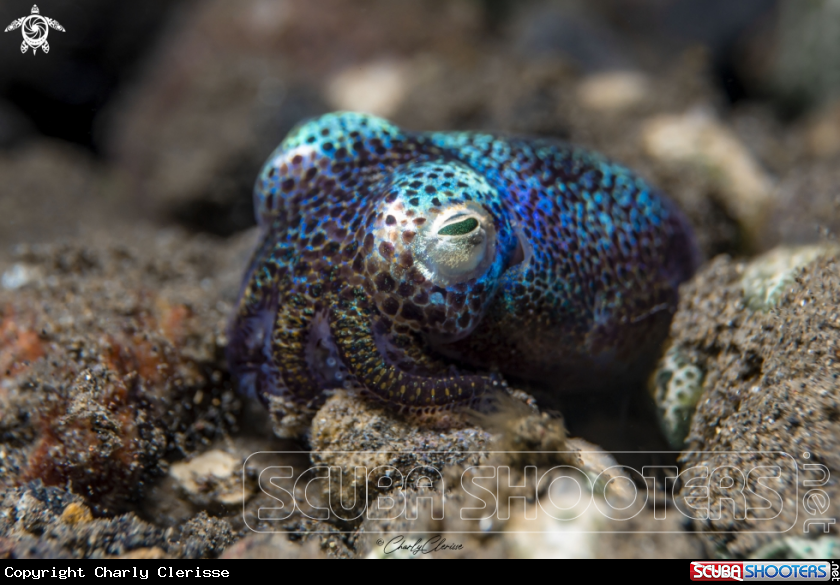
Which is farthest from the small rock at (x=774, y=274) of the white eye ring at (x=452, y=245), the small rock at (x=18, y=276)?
the small rock at (x=18, y=276)

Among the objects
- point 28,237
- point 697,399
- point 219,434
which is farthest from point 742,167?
point 28,237

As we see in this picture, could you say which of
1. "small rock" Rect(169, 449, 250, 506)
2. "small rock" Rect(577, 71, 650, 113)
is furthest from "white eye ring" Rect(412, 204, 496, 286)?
"small rock" Rect(577, 71, 650, 113)

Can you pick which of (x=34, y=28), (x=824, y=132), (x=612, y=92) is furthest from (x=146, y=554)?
(x=824, y=132)

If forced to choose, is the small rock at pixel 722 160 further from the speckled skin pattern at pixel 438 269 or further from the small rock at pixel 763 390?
the speckled skin pattern at pixel 438 269

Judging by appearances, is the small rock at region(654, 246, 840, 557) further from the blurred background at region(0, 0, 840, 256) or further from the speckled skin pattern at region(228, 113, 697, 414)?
the blurred background at region(0, 0, 840, 256)

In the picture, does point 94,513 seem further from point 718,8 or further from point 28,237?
point 718,8

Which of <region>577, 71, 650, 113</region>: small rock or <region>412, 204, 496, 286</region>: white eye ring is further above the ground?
<region>577, 71, 650, 113</region>: small rock
